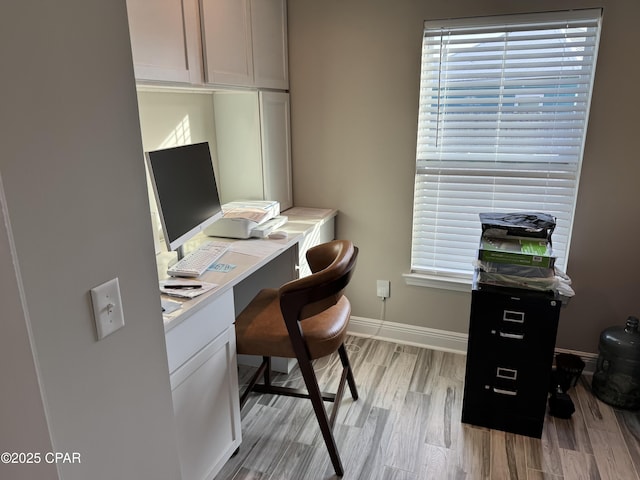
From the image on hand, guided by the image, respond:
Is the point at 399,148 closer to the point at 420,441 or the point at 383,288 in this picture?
the point at 383,288

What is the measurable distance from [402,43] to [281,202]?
44.9 inches

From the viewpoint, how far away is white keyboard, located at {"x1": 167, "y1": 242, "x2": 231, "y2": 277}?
5.96ft

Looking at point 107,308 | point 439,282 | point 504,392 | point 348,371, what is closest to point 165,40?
point 107,308

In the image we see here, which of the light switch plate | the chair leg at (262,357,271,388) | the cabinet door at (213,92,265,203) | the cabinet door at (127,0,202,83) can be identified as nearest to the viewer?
the light switch plate

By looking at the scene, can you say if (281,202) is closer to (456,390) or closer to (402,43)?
(402,43)

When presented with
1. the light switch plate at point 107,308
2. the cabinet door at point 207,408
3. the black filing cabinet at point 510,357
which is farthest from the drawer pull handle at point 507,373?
the light switch plate at point 107,308

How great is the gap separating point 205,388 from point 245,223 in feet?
2.88

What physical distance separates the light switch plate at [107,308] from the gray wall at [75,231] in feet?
0.06

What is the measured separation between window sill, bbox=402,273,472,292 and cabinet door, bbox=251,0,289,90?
4.56 ft

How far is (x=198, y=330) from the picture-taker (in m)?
1.60

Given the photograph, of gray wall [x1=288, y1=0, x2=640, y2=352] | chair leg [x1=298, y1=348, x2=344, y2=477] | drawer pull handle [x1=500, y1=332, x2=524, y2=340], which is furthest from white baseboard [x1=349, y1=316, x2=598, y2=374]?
chair leg [x1=298, y1=348, x2=344, y2=477]

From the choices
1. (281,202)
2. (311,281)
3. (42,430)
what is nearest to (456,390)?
(311,281)

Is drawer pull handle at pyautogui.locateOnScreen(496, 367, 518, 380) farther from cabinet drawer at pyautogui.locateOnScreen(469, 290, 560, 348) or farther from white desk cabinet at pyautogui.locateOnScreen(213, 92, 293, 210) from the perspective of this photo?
white desk cabinet at pyautogui.locateOnScreen(213, 92, 293, 210)

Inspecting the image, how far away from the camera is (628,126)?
2.24 m
